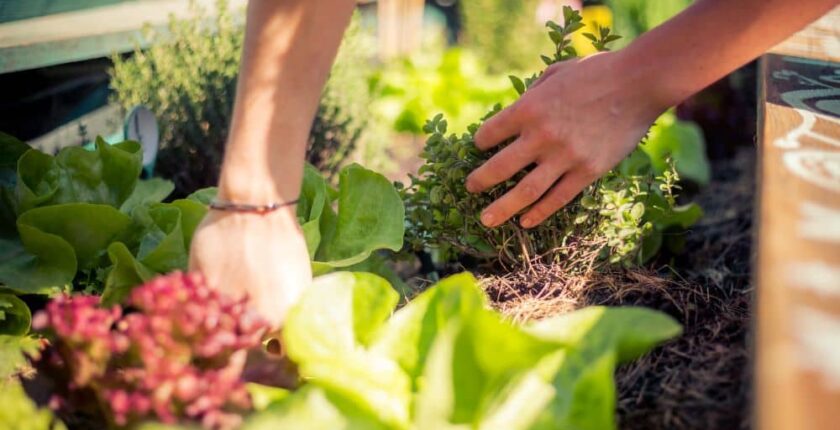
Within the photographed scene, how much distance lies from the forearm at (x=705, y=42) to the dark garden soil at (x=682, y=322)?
276 mm

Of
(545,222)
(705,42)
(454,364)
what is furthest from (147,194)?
(705,42)

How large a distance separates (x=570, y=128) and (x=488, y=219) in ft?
0.61

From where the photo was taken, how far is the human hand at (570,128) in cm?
120

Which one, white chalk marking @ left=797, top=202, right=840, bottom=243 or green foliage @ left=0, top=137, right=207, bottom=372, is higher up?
white chalk marking @ left=797, top=202, right=840, bottom=243

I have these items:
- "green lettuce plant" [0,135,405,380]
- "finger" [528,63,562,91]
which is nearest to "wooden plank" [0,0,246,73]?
"green lettuce plant" [0,135,405,380]

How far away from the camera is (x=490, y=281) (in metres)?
1.34

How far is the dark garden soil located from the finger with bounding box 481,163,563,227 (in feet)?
0.35

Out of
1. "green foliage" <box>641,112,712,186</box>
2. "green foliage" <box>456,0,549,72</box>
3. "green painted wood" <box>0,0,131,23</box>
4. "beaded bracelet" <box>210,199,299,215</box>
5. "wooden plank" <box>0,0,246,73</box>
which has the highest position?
"green painted wood" <box>0,0,131,23</box>

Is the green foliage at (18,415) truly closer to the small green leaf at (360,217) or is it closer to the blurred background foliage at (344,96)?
the small green leaf at (360,217)

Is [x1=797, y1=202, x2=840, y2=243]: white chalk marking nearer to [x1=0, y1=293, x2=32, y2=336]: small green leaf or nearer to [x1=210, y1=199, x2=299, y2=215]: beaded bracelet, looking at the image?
[x1=210, y1=199, x2=299, y2=215]: beaded bracelet

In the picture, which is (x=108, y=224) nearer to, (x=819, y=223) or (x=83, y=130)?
(x=83, y=130)

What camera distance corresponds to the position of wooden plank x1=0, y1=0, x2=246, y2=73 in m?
1.75

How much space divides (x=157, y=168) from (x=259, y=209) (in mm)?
1189

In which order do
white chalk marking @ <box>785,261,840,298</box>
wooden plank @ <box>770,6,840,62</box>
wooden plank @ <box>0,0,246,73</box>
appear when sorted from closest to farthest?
white chalk marking @ <box>785,261,840,298</box>, wooden plank @ <box>0,0,246,73</box>, wooden plank @ <box>770,6,840,62</box>
